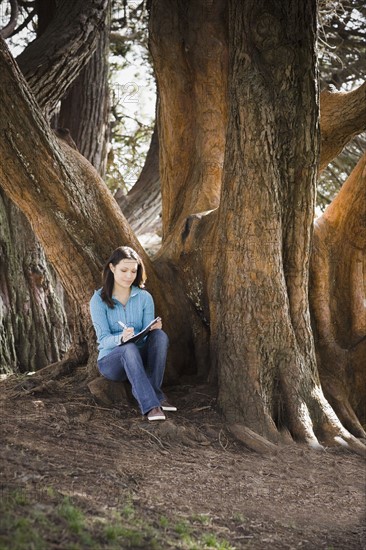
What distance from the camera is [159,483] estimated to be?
15.5 feet

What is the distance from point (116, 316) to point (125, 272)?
0.36 m

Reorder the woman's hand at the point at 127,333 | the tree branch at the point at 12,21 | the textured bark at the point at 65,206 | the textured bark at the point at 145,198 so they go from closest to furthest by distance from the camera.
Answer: the woman's hand at the point at 127,333, the textured bark at the point at 65,206, the tree branch at the point at 12,21, the textured bark at the point at 145,198

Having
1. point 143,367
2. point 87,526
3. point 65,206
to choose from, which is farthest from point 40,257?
point 87,526

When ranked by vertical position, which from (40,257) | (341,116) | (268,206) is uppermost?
(341,116)

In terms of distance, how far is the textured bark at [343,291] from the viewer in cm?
696

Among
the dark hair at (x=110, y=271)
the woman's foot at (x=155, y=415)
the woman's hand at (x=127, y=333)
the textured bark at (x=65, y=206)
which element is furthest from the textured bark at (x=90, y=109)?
the woman's foot at (x=155, y=415)

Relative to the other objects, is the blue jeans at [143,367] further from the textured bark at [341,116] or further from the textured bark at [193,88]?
the textured bark at [341,116]

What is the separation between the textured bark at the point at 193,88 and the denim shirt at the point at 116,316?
1618 millimetres

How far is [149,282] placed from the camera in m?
6.72

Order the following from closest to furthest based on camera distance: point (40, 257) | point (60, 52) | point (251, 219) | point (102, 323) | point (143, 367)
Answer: point (143, 367) < point (102, 323) < point (251, 219) < point (60, 52) < point (40, 257)

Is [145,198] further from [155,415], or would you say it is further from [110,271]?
[155,415]

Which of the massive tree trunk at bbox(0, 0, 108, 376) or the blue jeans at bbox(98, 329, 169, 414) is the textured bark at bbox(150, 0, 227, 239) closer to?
the massive tree trunk at bbox(0, 0, 108, 376)

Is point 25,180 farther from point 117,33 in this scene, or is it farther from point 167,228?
point 117,33

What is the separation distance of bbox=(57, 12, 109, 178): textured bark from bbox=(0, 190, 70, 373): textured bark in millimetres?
1667
